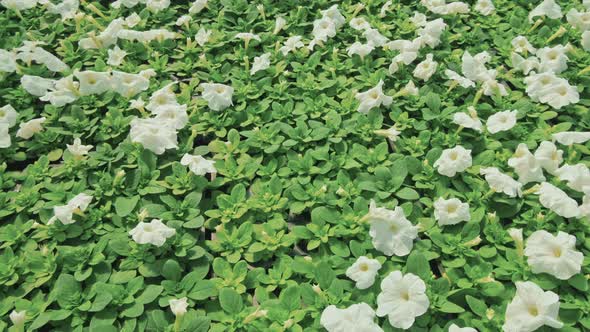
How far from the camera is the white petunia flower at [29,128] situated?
2941 millimetres

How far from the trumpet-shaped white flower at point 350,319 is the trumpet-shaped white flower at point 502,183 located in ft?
3.37

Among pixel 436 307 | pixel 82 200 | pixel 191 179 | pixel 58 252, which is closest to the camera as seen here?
pixel 436 307

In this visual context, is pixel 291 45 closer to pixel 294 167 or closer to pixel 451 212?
pixel 294 167

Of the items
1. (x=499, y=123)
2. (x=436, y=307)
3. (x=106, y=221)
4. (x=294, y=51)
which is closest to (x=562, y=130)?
(x=499, y=123)

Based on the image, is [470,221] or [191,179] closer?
[470,221]

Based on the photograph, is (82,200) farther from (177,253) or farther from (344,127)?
(344,127)

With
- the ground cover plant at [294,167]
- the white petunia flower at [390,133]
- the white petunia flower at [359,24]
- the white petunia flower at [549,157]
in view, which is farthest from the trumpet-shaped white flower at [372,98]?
the white petunia flower at [549,157]

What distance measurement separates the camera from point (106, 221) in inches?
101

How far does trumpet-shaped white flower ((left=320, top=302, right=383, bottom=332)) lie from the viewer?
199cm

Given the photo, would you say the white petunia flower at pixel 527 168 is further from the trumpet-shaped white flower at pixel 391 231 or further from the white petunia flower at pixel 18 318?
the white petunia flower at pixel 18 318

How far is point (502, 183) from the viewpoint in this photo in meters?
2.57

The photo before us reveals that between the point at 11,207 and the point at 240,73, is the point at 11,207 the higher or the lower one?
the lower one

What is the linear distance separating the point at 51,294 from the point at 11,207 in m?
0.66

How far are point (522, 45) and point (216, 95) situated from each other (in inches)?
86.9
